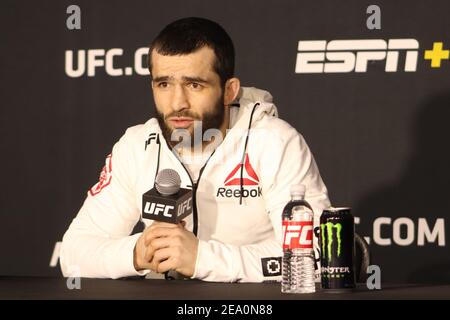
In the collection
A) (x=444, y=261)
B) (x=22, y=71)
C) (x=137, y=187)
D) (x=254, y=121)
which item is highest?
(x=22, y=71)

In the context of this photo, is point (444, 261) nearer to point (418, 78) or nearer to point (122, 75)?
point (418, 78)

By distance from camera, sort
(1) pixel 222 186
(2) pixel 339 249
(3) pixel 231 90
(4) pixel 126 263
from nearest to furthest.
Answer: (2) pixel 339 249 < (4) pixel 126 263 < (1) pixel 222 186 < (3) pixel 231 90

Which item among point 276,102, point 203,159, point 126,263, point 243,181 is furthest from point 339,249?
point 276,102

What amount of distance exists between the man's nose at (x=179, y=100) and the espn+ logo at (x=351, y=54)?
0.93 meters

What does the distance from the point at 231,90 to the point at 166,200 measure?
3.10 ft

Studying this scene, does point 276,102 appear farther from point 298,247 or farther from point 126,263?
point 298,247

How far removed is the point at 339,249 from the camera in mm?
2029

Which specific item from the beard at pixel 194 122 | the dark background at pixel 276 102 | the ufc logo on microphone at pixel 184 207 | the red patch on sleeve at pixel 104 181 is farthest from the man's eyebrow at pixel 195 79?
the dark background at pixel 276 102

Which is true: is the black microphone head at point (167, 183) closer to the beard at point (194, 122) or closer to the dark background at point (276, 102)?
the beard at point (194, 122)

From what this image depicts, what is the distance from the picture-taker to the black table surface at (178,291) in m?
1.90

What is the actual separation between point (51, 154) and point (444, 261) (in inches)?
69.1

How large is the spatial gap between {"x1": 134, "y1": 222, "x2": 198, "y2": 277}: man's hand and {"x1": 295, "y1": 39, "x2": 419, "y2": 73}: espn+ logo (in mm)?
1401
